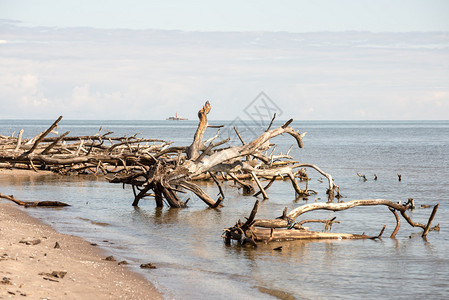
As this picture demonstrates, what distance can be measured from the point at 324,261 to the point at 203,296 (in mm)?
2974

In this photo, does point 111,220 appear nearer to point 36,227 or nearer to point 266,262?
point 36,227

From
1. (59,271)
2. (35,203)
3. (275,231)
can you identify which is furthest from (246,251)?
(35,203)

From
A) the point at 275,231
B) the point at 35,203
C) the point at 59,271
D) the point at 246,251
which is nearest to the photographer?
the point at 59,271

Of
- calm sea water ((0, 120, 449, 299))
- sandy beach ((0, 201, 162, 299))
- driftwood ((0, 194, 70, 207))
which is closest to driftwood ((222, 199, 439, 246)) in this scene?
calm sea water ((0, 120, 449, 299))

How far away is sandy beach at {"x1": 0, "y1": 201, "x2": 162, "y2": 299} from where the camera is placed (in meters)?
6.37

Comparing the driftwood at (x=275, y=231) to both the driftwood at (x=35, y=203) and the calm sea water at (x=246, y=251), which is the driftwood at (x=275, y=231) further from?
the driftwood at (x=35, y=203)

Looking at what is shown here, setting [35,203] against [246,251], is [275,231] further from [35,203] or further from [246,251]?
[35,203]

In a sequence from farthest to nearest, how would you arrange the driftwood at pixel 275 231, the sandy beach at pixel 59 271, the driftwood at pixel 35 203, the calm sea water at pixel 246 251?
the driftwood at pixel 35 203 → the driftwood at pixel 275 231 → the calm sea water at pixel 246 251 → the sandy beach at pixel 59 271

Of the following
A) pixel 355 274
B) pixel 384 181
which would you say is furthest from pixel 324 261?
pixel 384 181

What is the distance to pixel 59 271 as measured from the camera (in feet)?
23.6

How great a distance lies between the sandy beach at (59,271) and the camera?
251 inches

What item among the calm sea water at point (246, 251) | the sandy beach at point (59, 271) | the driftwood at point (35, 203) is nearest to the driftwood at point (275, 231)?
the calm sea water at point (246, 251)

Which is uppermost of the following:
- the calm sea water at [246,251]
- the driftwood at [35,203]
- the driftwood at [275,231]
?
the driftwood at [275,231]

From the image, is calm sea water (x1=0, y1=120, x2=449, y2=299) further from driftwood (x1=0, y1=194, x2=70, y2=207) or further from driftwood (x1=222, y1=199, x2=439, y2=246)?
driftwood (x1=0, y1=194, x2=70, y2=207)
